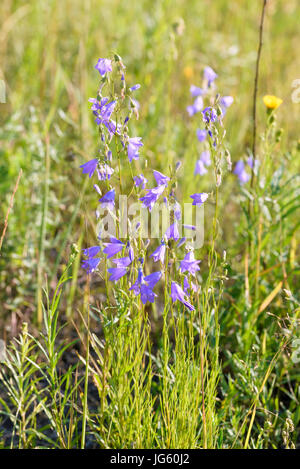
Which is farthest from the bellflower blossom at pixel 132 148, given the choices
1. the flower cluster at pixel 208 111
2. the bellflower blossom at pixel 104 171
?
the flower cluster at pixel 208 111

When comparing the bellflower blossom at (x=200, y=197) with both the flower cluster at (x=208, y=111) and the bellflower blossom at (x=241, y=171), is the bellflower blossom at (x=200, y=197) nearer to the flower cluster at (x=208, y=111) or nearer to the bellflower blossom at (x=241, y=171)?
the flower cluster at (x=208, y=111)

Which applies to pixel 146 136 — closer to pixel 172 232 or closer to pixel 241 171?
pixel 241 171

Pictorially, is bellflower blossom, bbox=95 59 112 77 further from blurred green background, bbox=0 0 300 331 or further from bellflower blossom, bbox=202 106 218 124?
blurred green background, bbox=0 0 300 331

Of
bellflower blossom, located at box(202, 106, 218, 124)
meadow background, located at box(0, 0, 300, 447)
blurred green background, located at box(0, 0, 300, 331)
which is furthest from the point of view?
blurred green background, located at box(0, 0, 300, 331)

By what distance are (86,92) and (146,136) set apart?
0.45 meters

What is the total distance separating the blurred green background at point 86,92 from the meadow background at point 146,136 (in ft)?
0.03

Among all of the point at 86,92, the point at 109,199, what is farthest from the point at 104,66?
the point at 86,92

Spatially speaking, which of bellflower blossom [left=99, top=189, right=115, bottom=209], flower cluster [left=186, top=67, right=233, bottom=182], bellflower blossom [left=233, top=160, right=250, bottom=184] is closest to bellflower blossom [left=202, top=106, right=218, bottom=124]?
flower cluster [left=186, top=67, right=233, bottom=182]

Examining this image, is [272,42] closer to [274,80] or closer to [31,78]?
[274,80]

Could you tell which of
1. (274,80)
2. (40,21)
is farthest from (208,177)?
(40,21)

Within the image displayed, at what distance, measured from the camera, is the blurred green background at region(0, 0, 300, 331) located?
2.44 metres

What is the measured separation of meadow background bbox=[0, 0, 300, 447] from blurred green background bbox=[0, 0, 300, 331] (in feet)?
0.03
